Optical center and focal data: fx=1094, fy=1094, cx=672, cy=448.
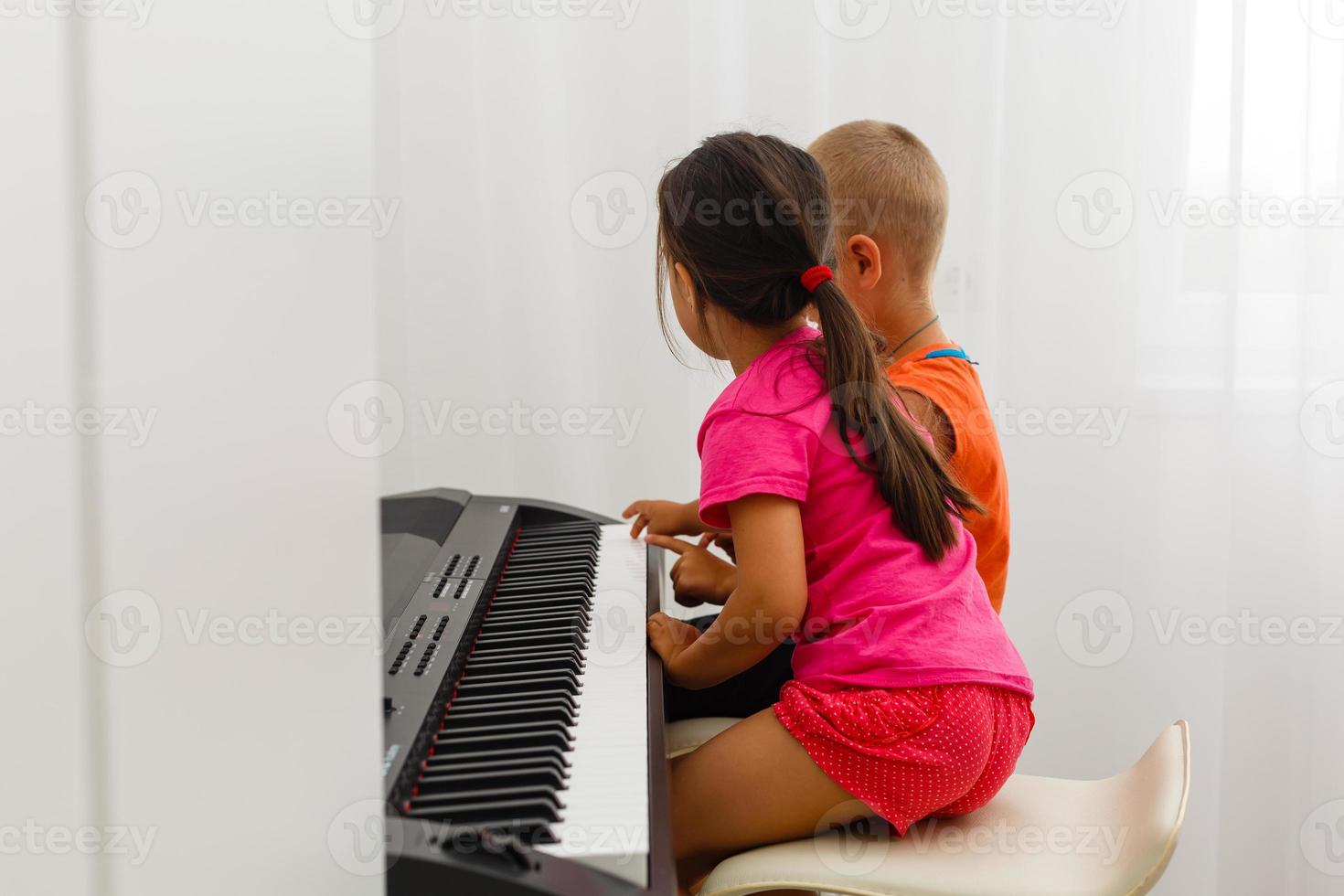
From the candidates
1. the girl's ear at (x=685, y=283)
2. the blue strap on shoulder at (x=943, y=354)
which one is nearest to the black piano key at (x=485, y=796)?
the girl's ear at (x=685, y=283)

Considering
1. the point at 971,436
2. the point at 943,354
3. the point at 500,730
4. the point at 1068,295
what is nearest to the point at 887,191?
the point at 943,354

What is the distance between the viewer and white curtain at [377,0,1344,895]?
5.97 ft

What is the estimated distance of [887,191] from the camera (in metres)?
1.39

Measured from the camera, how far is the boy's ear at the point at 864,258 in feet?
4.51

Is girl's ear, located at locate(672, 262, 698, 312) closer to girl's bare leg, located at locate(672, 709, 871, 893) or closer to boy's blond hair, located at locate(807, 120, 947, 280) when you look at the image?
boy's blond hair, located at locate(807, 120, 947, 280)

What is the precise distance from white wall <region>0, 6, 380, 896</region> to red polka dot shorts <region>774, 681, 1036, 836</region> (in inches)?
22.7

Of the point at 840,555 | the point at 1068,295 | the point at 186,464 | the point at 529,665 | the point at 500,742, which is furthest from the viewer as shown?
the point at 1068,295

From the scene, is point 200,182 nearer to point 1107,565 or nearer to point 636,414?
point 636,414

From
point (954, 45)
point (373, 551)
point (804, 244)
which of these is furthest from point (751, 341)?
point (954, 45)

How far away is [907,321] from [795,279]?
352 millimetres

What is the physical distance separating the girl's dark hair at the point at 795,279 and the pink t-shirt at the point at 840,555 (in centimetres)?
2

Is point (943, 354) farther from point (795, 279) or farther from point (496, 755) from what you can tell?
point (496, 755)

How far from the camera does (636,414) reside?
6.14 ft

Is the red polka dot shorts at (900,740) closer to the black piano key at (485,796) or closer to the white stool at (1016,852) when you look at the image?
the white stool at (1016,852)
